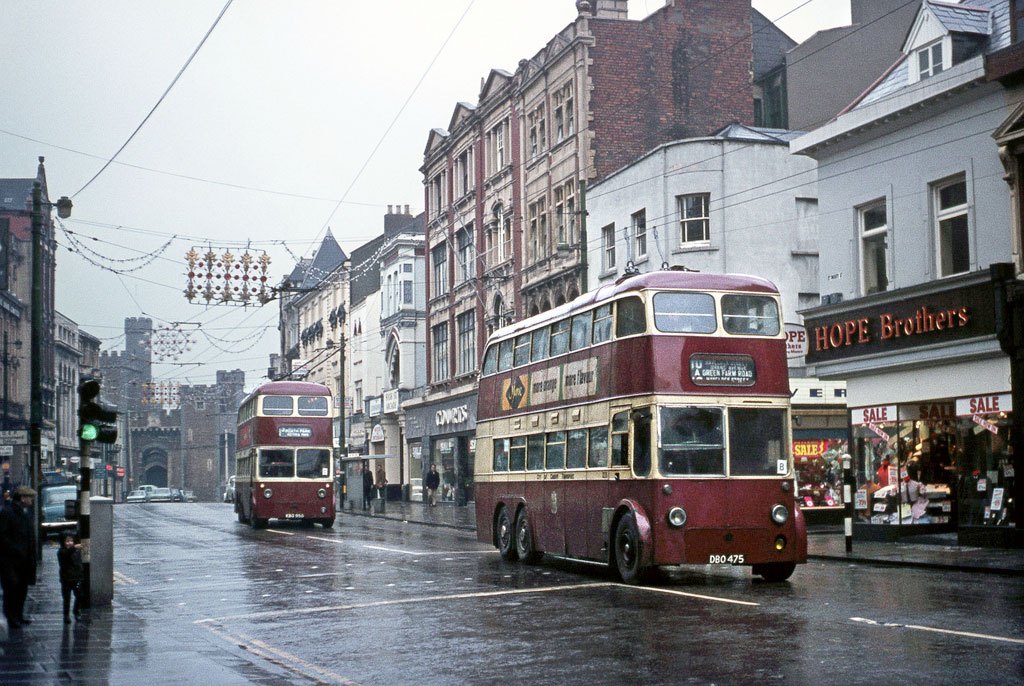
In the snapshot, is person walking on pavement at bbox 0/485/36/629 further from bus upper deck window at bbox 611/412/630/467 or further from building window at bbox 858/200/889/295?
building window at bbox 858/200/889/295

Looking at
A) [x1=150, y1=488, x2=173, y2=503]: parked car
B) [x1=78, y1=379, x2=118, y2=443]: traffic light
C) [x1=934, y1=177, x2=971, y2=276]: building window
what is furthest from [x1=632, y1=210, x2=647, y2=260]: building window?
[x1=150, y1=488, x2=173, y2=503]: parked car

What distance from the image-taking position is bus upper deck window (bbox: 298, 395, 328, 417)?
Result: 3588 cm

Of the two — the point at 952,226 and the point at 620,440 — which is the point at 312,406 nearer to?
the point at 952,226

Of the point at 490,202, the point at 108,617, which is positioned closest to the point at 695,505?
the point at 108,617

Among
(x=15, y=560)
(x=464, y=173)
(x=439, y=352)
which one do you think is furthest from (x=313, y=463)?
(x=15, y=560)

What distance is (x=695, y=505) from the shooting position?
16.2 metres

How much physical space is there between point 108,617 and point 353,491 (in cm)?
3575

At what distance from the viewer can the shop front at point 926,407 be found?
71.7ft

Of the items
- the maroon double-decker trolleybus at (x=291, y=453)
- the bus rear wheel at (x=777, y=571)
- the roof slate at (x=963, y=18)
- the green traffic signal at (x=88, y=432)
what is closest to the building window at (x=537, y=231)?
the maroon double-decker trolleybus at (x=291, y=453)

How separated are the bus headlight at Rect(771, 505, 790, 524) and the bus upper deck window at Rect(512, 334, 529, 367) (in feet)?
19.9

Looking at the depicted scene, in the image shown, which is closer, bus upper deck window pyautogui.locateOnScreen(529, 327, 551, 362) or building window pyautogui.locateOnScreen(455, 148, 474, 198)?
bus upper deck window pyautogui.locateOnScreen(529, 327, 551, 362)

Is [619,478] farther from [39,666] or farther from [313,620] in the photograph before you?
[39,666]

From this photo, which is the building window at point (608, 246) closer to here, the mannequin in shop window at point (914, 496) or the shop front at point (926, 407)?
the shop front at point (926, 407)

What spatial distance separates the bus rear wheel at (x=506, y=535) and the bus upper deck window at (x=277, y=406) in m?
14.6
